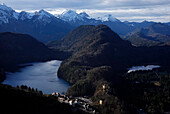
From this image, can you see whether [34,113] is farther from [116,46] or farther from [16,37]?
[16,37]

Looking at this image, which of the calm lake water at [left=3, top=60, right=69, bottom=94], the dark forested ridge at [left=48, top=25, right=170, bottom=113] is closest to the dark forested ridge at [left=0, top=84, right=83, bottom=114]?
the dark forested ridge at [left=48, top=25, right=170, bottom=113]

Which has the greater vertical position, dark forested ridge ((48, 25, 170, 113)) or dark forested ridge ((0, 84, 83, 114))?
dark forested ridge ((0, 84, 83, 114))

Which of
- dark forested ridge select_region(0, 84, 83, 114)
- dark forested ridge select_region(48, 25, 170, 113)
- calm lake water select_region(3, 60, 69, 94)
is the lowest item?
calm lake water select_region(3, 60, 69, 94)

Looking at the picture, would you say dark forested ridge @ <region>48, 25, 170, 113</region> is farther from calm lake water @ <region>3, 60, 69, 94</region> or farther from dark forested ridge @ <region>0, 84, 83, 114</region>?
dark forested ridge @ <region>0, 84, 83, 114</region>

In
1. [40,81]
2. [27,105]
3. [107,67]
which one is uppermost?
[27,105]

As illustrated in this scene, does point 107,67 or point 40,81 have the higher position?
point 107,67

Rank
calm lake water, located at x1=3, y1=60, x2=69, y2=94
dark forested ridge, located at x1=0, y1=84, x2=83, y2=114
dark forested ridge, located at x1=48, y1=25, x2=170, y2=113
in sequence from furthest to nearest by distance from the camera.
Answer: calm lake water, located at x1=3, y1=60, x2=69, y2=94 < dark forested ridge, located at x1=48, y1=25, x2=170, y2=113 < dark forested ridge, located at x1=0, y1=84, x2=83, y2=114

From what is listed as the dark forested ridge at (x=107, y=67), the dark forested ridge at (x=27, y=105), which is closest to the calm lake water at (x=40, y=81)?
the dark forested ridge at (x=107, y=67)

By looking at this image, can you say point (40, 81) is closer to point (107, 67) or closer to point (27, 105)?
point (107, 67)

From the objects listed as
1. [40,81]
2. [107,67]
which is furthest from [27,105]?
[107,67]

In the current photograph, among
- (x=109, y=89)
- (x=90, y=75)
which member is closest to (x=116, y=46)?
(x=90, y=75)

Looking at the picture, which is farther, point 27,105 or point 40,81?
point 40,81
